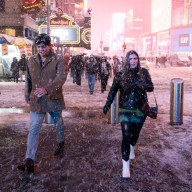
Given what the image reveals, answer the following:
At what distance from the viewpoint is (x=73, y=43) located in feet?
126

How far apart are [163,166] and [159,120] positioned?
4237 mm

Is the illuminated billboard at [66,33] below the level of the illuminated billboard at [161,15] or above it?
below

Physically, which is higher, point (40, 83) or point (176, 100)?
point (40, 83)

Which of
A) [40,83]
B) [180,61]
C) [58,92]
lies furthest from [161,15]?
[40,83]

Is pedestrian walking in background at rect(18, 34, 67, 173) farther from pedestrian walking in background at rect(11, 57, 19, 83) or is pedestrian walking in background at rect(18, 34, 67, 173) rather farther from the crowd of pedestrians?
pedestrian walking in background at rect(11, 57, 19, 83)

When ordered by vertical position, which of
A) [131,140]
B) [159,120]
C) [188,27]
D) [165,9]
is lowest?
[159,120]

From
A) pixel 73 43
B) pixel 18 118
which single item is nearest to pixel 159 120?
pixel 18 118

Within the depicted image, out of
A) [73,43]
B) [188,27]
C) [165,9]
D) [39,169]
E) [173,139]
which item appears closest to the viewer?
[39,169]

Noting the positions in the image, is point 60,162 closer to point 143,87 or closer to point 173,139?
point 143,87

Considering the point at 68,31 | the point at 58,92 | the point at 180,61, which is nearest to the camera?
the point at 58,92

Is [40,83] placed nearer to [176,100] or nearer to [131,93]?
[131,93]

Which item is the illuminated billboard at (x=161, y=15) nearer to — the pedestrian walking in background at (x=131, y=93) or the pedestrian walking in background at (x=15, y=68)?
the pedestrian walking in background at (x=15, y=68)

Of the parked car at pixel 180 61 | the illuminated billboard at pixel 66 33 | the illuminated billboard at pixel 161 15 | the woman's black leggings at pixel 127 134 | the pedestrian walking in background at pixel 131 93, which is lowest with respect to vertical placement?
the parked car at pixel 180 61

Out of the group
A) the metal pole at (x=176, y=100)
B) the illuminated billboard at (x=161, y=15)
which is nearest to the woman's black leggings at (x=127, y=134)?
the metal pole at (x=176, y=100)
